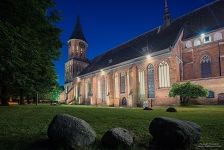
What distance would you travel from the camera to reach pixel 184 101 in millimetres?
30047

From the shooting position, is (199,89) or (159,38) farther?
(159,38)

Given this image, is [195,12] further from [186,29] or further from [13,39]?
[13,39]

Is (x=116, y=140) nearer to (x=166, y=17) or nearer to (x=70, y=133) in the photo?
(x=70, y=133)

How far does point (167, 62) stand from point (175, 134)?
32.3 meters

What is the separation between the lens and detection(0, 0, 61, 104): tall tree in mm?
11031

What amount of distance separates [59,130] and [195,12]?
4204 centimetres

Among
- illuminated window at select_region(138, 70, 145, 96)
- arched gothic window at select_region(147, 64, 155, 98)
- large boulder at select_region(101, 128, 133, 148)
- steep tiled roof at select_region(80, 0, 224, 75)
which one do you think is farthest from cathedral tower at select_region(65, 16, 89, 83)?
large boulder at select_region(101, 128, 133, 148)

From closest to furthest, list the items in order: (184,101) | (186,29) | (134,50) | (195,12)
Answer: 1. (184,101)
2. (186,29)
3. (195,12)
4. (134,50)

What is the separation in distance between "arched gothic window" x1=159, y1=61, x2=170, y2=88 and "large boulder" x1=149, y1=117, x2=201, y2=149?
3146 centimetres

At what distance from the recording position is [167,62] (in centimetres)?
3678

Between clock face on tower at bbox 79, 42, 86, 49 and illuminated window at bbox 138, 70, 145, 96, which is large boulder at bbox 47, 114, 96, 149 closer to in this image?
illuminated window at bbox 138, 70, 145, 96

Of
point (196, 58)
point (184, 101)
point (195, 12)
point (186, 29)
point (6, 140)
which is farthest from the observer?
point (195, 12)

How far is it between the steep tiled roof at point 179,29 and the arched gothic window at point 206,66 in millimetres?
4276

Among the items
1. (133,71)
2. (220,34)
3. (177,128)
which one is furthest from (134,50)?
(177,128)
